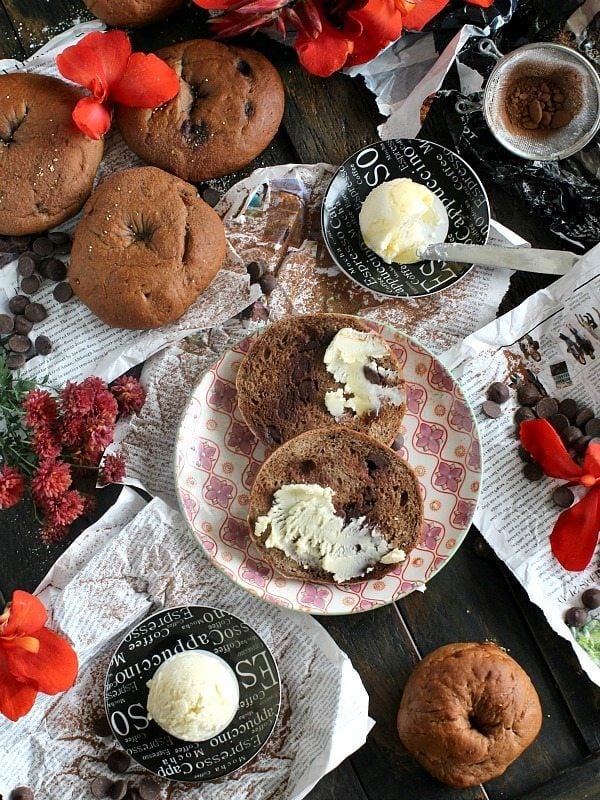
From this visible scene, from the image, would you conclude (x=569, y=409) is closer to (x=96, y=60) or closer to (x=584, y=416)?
(x=584, y=416)

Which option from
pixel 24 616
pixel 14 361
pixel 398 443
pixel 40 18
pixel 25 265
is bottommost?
pixel 24 616

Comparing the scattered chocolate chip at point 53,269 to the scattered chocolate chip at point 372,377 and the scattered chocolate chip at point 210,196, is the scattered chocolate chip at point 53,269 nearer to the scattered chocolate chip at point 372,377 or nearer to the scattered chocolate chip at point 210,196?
the scattered chocolate chip at point 210,196

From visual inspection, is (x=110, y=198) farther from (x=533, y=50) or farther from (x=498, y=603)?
(x=498, y=603)

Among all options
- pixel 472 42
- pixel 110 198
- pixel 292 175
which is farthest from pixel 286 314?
pixel 472 42

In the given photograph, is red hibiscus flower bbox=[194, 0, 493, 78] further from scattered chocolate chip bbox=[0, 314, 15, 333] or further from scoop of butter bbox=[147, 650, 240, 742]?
scoop of butter bbox=[147, 650, 240, 742]

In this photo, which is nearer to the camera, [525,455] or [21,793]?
[21,793]

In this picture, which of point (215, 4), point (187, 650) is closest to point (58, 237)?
point (215, 4)

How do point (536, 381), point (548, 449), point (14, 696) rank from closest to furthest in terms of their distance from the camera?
1. point (14, 696)
2. point (548, 449)
3. point (536, 381)

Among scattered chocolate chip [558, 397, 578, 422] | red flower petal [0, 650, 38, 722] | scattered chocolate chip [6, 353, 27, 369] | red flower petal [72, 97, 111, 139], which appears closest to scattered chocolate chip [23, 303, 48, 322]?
scattered chocolate chip [6, 353, 27, 369]
